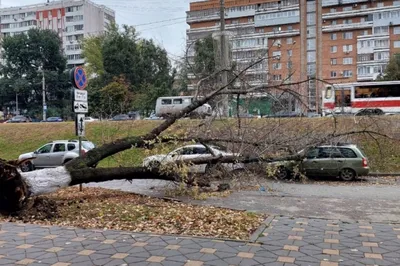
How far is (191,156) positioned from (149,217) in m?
3.02

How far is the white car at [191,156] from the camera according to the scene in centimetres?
884

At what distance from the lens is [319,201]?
31.7 ft

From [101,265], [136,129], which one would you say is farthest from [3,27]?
[101,265]

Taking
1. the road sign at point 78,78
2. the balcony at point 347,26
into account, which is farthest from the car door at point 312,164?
the balcony at point 347,26

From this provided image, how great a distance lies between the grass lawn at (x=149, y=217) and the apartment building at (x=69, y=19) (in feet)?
275

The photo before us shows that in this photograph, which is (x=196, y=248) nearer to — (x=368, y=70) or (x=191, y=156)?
(x=191, y=156)

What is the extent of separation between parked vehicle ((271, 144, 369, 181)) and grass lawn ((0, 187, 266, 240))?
7879 mm

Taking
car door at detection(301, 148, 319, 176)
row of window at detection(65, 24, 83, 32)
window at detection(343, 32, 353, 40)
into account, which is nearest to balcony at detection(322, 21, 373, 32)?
window at detection(343, 32, 353, 40)

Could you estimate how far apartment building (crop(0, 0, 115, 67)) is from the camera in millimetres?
88375

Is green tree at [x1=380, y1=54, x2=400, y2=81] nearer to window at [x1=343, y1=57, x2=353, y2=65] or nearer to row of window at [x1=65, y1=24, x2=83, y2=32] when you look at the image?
window at [x1=343, y1=57, x2=353, y2=65]

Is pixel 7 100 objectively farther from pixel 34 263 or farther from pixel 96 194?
pixel 34 263

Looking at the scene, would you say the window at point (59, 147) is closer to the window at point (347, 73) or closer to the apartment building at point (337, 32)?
the apartment building at point (337, 32)

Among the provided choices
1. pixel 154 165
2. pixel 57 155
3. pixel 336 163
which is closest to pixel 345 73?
pixel 336 163

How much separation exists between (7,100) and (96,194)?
168ft
